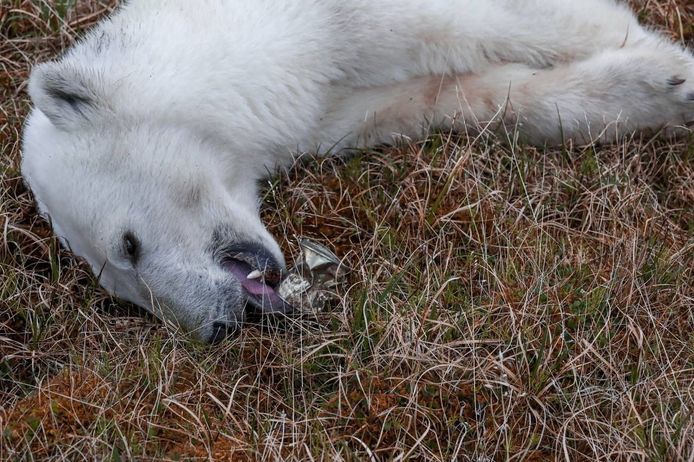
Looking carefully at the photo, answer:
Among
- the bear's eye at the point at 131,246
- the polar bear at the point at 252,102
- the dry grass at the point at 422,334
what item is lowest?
the dry grass at the point at 422,334

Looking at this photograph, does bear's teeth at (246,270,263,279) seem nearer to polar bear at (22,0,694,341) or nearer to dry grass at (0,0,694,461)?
polar bear at (22,0,694,341)

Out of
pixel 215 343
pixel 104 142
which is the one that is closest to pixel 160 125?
pixel 104 142

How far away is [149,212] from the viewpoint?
12.2 feet

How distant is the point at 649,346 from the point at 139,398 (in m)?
1.93

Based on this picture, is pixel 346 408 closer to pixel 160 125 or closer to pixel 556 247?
pixel 556 247

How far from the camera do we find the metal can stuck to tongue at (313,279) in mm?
3795

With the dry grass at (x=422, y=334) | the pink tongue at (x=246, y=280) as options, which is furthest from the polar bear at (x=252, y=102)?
the dry grass at (x=422, y=334)

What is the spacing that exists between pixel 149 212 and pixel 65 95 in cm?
63

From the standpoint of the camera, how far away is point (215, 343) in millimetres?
3676

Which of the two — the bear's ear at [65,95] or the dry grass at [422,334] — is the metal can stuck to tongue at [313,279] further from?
the bear's ear at [65,95]

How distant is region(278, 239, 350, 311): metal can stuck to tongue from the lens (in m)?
3.79

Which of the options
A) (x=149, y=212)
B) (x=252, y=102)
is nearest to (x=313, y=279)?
(x=149, y=212)

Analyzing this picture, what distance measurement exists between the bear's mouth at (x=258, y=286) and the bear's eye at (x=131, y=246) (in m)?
0.35

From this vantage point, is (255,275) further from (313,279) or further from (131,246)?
(131,246)
